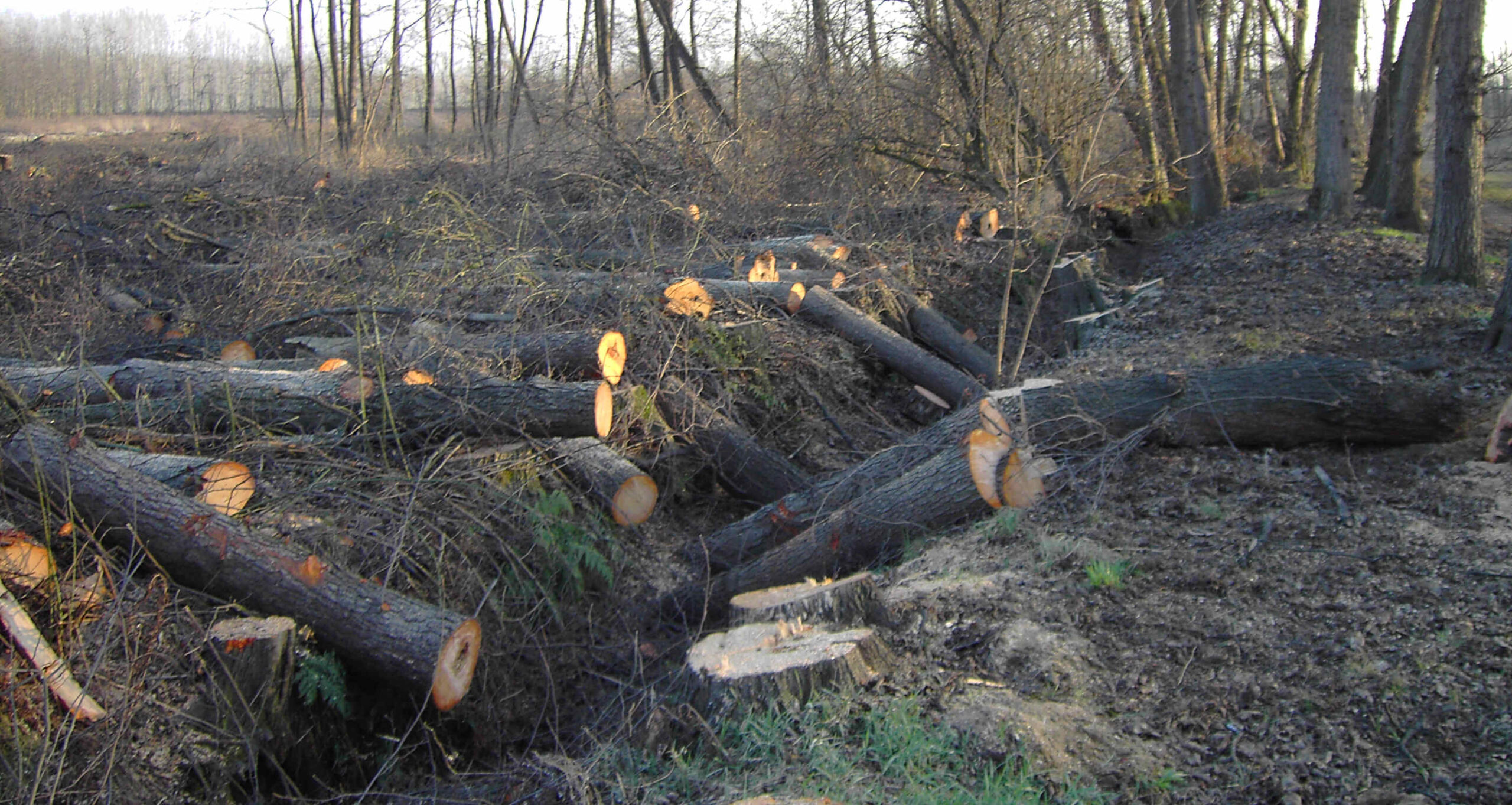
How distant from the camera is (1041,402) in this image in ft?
15.9

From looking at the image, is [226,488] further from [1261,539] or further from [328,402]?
[1261,539]

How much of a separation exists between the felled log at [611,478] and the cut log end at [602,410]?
0.45 ft

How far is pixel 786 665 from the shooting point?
315cm

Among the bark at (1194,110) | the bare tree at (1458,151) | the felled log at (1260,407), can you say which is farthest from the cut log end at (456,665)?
the bark at (1194,110)

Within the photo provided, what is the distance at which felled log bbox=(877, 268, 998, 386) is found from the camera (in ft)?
25.5

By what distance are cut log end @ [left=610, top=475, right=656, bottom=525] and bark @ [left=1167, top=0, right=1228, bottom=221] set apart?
11.5 meters

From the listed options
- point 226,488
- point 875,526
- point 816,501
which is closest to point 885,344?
point 816,501

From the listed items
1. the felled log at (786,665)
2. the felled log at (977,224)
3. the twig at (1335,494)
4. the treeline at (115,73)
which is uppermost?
the treeline at (115,73)

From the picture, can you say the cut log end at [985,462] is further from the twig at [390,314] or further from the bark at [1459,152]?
the bark at [1459,152]

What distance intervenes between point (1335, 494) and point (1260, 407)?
65cm

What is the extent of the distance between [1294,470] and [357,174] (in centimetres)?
1377

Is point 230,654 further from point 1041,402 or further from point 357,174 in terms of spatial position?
point 357,174

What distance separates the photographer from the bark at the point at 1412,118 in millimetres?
10367

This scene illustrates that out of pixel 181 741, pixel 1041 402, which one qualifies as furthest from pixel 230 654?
pixel 1041 402
